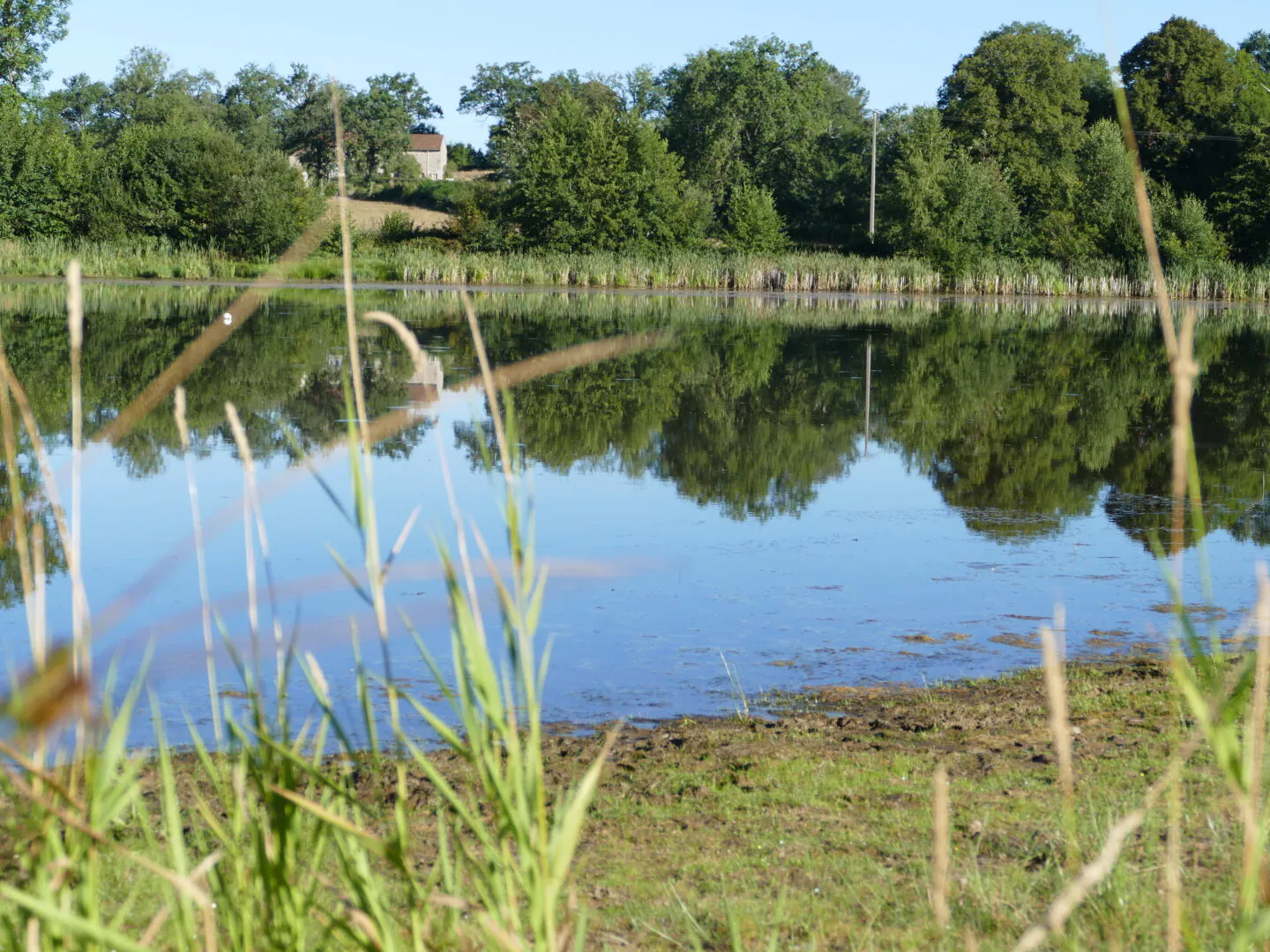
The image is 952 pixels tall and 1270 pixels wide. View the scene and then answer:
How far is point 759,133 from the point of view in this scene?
66.6 metres

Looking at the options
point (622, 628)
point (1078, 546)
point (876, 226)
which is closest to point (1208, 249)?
point (876, 226)

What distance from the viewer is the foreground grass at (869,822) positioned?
10.4 ft

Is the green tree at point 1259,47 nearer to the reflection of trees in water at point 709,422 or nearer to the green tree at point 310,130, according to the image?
the green tree at point 310,130

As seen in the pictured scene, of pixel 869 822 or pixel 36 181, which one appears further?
pixel 36 181

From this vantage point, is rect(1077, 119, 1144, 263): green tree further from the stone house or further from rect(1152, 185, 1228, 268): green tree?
the stone house

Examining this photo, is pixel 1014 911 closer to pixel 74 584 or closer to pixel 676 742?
pixel 676 742

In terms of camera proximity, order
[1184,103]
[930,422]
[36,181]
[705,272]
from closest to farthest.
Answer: [930,422]
[36,181]
[705,272]
[1184,103]

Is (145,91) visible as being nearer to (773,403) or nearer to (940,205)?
(940,205)

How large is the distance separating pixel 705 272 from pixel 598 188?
25.4ft

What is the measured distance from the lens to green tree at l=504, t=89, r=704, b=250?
5431cm

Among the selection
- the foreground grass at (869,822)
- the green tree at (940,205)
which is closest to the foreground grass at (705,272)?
the green tree at (940,205)

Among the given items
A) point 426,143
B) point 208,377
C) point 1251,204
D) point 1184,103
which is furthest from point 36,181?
point 426,143

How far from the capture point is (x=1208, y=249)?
5012 centimetres

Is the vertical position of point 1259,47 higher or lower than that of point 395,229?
higher
